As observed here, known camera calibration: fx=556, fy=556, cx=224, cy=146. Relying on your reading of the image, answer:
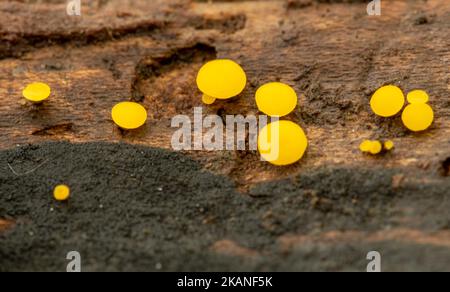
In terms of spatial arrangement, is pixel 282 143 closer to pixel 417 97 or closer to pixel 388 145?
pixel 388 145

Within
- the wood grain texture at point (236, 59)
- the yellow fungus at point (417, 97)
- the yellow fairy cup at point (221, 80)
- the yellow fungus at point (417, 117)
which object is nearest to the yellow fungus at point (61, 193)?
the wood grain texture at point (236, 59)

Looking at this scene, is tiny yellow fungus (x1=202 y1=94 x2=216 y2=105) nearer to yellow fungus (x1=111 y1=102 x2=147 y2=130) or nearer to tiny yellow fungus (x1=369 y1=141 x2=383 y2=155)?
yellow fungus (x1=111 y1=102 x2=147 y2=130)

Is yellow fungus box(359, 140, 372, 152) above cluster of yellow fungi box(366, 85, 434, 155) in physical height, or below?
below

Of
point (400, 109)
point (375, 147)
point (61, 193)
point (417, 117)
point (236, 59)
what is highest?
point (236, 59)

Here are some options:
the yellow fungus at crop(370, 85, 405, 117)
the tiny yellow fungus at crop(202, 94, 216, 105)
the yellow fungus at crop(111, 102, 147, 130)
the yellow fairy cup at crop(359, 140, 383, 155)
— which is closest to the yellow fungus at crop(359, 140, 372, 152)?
the yellow fairy cup at crop(359, 140, 383, 155)

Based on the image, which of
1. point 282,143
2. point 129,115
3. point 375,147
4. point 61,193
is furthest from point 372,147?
point 61,193

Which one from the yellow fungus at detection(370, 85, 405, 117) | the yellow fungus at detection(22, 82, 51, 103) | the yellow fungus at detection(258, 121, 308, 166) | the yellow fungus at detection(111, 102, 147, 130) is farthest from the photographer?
the yellow fungus at detection(22, 82, 51, 103)
